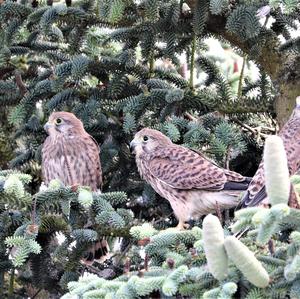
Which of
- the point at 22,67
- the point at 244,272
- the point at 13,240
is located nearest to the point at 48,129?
the point at 22,67

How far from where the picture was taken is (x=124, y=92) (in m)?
6.32

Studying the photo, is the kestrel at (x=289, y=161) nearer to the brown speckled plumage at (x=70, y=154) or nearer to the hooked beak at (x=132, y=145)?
the hooked beak at (x=132, y=145)

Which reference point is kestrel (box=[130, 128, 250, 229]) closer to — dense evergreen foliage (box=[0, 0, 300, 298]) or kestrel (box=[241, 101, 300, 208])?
dense evergreen foliage (box=[0, 0, 300, 298])

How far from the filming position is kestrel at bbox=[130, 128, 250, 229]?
575 centimetres

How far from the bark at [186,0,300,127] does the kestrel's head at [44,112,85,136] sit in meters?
1.10

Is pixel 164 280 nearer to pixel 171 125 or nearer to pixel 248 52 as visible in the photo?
pixel 171 125

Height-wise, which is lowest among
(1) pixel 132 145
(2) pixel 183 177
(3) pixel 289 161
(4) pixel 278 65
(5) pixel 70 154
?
(5) pixel 70 154

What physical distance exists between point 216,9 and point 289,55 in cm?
120

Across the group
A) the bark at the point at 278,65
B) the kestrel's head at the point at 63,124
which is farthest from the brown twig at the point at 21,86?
the bark at the point at 278,65

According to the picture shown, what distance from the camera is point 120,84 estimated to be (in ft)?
20.5

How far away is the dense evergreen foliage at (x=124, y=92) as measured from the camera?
5.38 meters

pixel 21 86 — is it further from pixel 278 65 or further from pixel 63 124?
pixel 278 65

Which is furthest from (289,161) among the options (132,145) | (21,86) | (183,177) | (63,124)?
(21,86)

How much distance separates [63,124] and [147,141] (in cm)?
76
